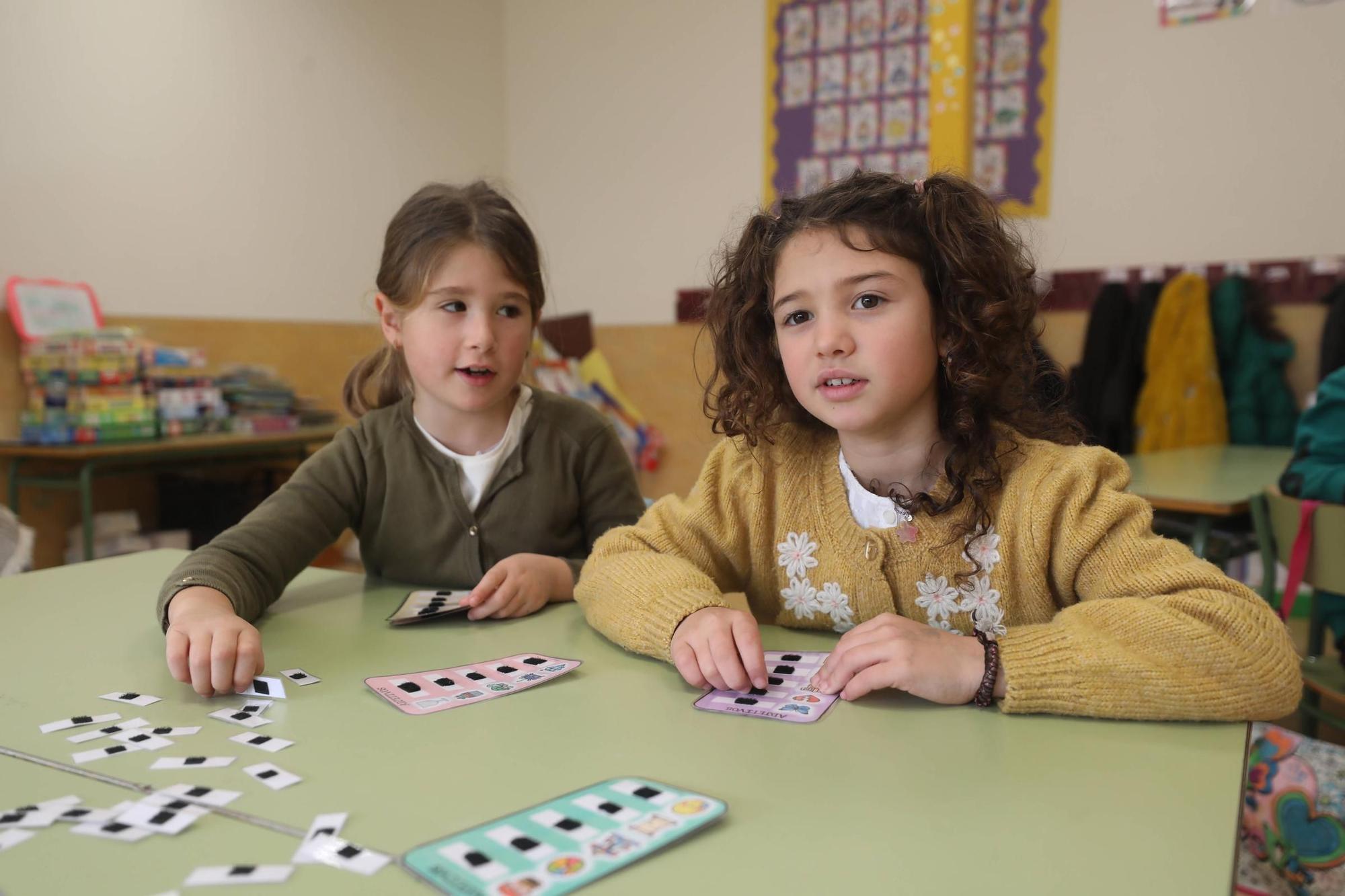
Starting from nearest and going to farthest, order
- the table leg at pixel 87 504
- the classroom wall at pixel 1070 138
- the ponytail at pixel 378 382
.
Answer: the ponytail at pixel 378 382
the table leg at pixel 87 504
the classroom wall at pixel 1070 138

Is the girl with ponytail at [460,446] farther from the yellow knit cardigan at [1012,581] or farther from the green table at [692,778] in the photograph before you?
the green table at [692,778]

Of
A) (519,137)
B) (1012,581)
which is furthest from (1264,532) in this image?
(519,137)

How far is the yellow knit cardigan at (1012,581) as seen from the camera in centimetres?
87

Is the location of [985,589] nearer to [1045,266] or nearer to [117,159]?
[1045,266]

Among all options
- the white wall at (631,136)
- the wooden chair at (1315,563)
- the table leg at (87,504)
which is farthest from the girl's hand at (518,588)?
the white wall at (631,136)

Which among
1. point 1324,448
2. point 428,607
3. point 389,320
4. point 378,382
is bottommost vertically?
point 428,607

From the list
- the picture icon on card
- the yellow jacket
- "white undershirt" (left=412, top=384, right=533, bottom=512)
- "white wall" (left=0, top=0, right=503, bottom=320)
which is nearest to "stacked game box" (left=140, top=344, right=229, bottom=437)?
"white wall" (left=0, top=0, right=503, bottom=320)

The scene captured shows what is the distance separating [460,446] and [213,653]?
71 centimetres

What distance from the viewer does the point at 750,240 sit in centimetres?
132

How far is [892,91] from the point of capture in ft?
14.9

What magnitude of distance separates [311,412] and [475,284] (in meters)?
2.93

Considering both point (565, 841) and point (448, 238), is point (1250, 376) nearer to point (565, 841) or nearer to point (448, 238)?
point (448, 238)

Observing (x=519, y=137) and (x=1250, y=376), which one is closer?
(x=1250, y=376)

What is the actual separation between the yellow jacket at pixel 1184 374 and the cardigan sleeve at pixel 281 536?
3207 millimetres
